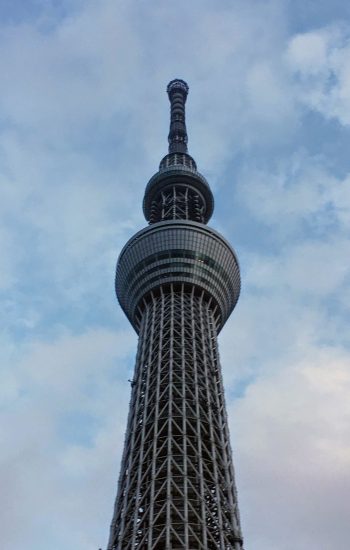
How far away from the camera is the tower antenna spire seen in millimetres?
141250

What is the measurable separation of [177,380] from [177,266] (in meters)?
19.8

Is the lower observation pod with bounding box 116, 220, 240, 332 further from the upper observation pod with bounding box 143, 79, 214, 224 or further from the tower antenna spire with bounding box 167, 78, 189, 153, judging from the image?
the tower antenna spire with bounding box 167, 78, 189, 153

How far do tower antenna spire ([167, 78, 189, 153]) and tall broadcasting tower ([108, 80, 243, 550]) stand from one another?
473 inches

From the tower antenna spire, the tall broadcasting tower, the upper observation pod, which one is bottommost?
the tall broadcasting tower

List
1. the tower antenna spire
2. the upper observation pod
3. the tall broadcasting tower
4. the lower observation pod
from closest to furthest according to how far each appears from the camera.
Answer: the tall broadcasting tower, the lower observation pod, the upper observation pod, the tower antenna spire

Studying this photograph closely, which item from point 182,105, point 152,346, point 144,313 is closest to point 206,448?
point 152,346

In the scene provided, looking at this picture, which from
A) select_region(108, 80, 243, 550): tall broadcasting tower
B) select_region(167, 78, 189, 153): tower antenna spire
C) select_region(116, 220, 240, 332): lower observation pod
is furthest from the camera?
select_region(167, 78, 189, 153): tower antenna spire

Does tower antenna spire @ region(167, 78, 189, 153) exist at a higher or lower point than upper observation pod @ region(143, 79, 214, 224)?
higher

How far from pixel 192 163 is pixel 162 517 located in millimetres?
77281

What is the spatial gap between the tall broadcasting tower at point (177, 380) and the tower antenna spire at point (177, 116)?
473 inches

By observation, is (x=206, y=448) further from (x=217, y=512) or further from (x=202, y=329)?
(x=202, y=329)

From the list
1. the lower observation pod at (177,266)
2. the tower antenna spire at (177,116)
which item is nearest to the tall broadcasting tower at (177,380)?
the lower observation pod at (177,266)

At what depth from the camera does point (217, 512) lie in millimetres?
76875

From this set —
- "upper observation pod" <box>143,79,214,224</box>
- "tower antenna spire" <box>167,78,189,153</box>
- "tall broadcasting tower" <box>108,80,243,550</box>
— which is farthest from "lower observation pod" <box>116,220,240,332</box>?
"tower antenna spire" <box>167,78,189,153</box>
